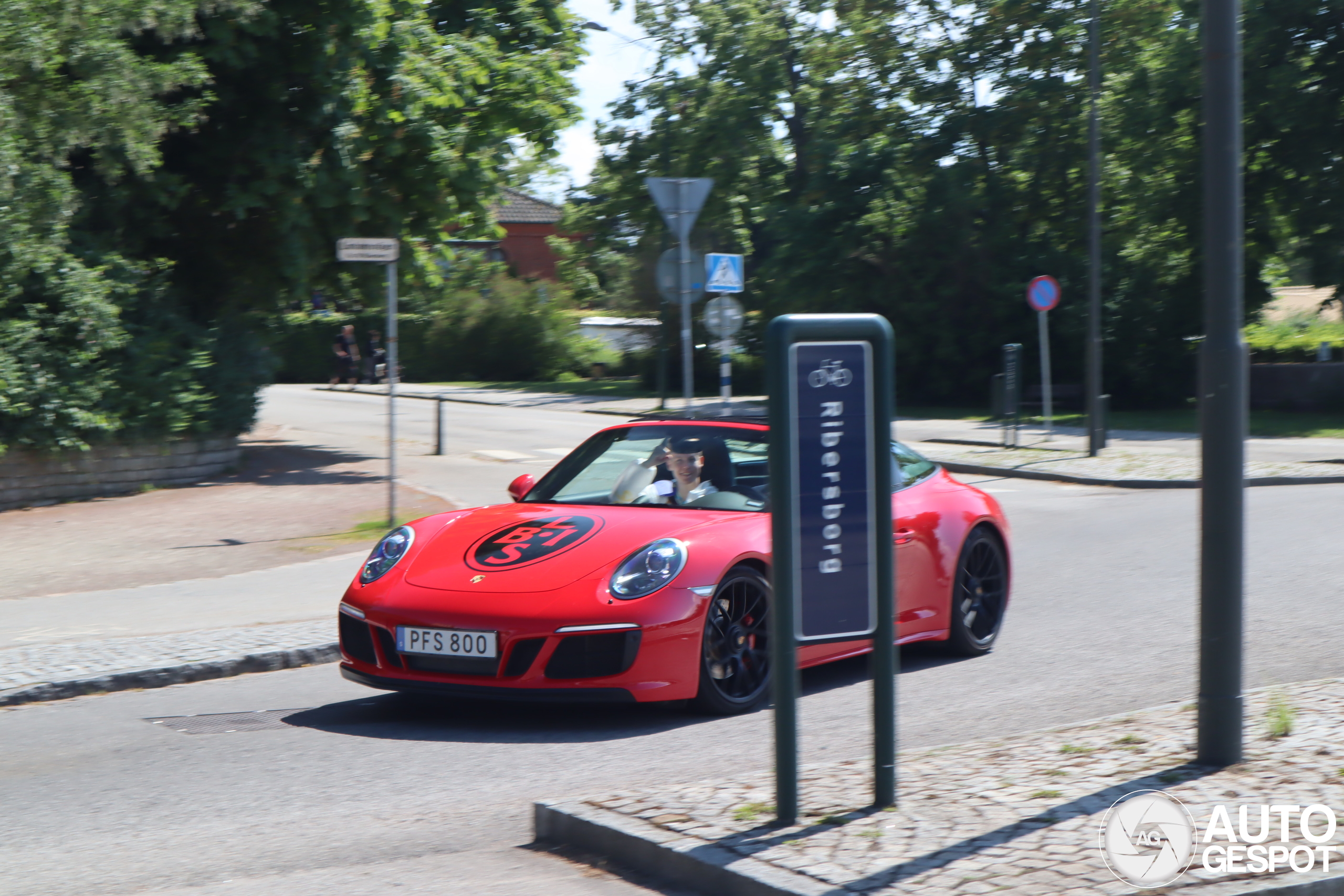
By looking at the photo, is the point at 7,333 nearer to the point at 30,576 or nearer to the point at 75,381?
the point at 75,381

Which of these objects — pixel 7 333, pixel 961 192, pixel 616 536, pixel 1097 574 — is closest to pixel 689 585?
pixel 616 536

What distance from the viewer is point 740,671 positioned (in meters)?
6.37

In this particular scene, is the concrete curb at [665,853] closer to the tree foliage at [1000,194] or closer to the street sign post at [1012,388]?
the street sign post at [1012,388]

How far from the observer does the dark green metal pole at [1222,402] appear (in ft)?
15.3

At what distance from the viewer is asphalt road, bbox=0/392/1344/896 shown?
14.4 feet

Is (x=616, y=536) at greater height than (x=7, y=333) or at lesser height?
lesser

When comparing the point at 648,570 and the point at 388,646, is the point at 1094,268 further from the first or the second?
the point at 388,646

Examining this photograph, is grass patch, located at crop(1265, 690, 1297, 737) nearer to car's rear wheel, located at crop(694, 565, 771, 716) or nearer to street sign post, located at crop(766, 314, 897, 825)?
street sign post, located at crop(766, 314, 897, 825)

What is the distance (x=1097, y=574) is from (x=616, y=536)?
534 centimetres

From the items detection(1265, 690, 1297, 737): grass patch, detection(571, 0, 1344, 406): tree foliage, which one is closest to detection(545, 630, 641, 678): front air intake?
detection(1265, 690, 1297, 737): grass patch

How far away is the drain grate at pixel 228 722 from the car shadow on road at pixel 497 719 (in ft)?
0.24

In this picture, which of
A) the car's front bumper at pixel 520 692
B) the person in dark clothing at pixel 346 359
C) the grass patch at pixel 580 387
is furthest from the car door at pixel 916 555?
the person in dark clothing at pixel 346 359

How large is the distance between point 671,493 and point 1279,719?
9.83ft

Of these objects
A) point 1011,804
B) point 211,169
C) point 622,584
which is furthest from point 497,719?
point 211,169
